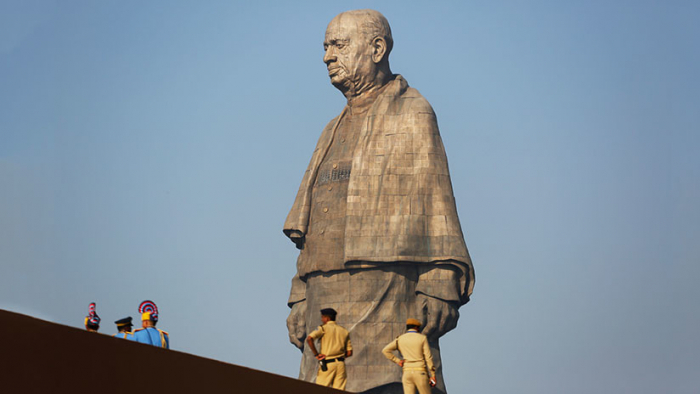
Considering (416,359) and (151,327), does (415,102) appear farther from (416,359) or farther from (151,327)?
(151,327)

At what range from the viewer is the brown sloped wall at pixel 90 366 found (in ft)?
28.4

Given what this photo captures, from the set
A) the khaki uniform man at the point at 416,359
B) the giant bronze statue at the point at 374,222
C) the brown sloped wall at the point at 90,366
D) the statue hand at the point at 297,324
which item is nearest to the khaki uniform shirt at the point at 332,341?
the khaki uniform man at the point at 416,359

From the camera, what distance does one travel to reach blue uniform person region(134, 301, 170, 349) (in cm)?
1338

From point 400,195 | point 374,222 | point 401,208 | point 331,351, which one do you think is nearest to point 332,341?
point 331,351

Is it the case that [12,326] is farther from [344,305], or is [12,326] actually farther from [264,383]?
[344,305]

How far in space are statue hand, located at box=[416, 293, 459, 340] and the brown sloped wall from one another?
9.95 m

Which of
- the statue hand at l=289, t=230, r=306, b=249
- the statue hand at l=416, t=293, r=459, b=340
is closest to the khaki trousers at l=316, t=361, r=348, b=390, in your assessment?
the statue hand at l=416, t=293, r=459, b=340

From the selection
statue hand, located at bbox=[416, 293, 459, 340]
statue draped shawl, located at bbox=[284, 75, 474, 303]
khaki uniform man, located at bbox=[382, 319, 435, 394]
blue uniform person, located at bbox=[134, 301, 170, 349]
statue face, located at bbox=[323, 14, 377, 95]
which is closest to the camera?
blue uniform person, located at bbox=[134, 301, 170, 349]

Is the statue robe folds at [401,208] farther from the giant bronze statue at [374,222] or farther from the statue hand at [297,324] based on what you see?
the statue hand at [297,324]

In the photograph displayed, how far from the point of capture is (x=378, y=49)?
21.5 meters

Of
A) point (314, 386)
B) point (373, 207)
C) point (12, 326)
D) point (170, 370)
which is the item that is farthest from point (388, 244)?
point (12, 326)

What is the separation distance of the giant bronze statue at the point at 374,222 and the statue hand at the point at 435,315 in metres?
0.02

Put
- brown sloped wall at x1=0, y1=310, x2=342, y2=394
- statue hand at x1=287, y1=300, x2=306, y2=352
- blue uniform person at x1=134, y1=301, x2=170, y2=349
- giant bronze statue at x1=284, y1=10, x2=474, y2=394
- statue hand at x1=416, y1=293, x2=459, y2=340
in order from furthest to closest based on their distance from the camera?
statue hand at x1=287, y1=300, x2=306, y2=352, giant bronze statue at x1=284, y1=10, x2=474, y2=394, statue hand at x1=416, y1=293, x2=459, y2=340, blue uniform person at x1=134, y1=301, x2=170, y2=349, brown sloped wall at x1=0, y1=310, x2=342, y2=394

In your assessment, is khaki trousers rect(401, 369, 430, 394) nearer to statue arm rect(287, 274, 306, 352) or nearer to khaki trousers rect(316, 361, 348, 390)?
khaki trousers rect(316, 361, 348, 390)
